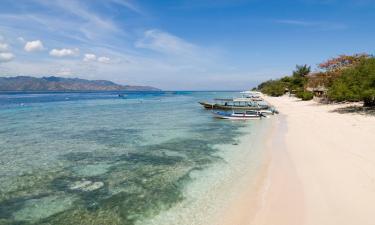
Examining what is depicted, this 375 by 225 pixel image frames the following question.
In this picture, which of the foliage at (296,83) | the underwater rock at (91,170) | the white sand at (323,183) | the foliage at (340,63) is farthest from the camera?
the foliage at (296,83)

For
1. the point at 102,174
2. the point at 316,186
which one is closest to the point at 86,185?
the point at 102,174

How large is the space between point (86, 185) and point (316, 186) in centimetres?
773

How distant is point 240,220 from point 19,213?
6009mm

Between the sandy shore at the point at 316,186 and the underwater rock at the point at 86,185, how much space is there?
4869 millimetres

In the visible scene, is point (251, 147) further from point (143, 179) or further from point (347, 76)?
point (347, 76)

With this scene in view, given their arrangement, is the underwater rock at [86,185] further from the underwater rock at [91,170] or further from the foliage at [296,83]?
the foliage at [296,83]

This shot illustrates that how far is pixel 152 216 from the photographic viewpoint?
24.0 feet

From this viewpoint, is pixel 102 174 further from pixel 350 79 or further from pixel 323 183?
pixel 350 79

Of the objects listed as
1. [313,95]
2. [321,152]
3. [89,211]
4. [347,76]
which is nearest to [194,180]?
[89,211]

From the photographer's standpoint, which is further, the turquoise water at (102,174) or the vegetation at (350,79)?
the vegetation at (350,79)

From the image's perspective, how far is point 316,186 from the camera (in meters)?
8.70

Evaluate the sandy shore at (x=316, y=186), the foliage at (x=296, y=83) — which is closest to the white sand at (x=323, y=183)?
the sandy shore at (x=316, y=186)

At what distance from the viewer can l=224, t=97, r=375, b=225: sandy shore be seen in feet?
22.2

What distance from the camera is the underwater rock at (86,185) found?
9.44 meters
